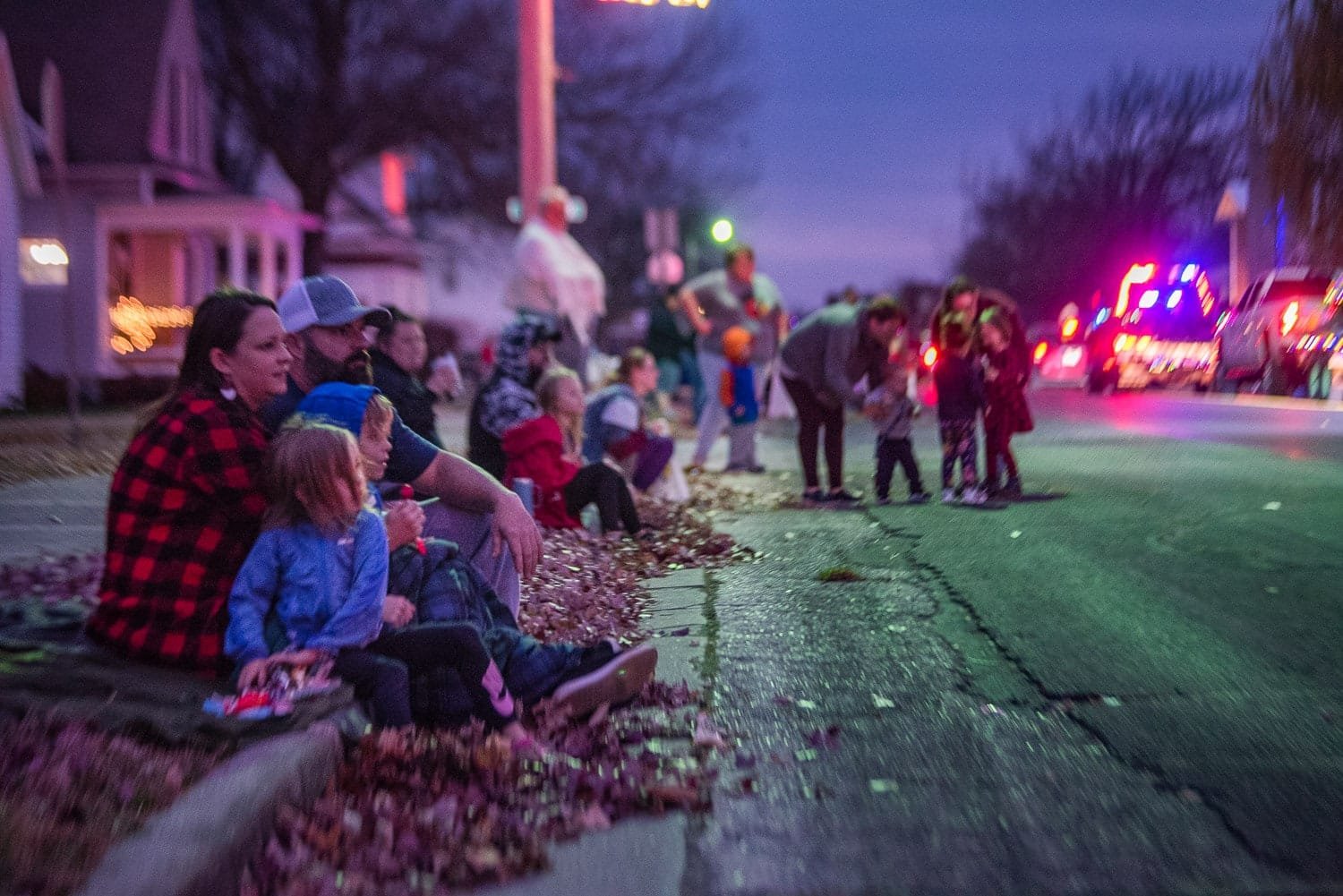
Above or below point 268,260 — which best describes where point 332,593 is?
below

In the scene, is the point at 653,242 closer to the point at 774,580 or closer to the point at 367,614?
the point at 774,580

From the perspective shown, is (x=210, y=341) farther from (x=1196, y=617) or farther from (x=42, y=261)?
(x=42, y=261)

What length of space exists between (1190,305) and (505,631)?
389 centimetres

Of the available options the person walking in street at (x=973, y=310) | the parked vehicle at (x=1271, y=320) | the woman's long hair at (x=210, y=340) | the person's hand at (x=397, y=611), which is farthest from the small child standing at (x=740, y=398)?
the woman's long hair at (x=210, y=340)

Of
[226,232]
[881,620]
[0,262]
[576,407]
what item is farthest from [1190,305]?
[226,232]

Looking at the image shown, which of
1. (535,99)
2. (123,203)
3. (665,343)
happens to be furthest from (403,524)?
(123,203)

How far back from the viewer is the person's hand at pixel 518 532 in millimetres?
5164

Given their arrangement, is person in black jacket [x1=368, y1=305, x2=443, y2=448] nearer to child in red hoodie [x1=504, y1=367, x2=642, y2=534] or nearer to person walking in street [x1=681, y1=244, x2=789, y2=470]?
child in red hoodie [x1=504, y1=367, x2=642, y2=534]

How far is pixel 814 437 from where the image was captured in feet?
38.2

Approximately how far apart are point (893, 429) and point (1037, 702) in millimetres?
6000

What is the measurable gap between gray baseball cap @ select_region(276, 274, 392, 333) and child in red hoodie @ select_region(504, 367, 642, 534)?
342 centimetres

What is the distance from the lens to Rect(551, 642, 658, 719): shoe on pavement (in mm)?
4789

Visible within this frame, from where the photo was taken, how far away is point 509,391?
30.9ft

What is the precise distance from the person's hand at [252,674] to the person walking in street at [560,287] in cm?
718
